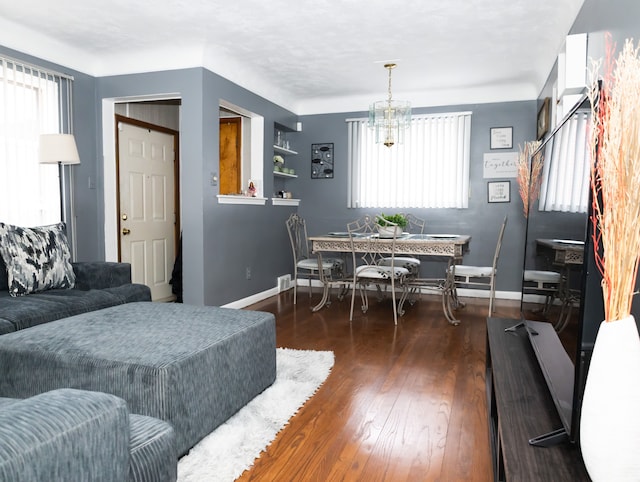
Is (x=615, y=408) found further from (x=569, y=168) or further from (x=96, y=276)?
(x=96, y=276)

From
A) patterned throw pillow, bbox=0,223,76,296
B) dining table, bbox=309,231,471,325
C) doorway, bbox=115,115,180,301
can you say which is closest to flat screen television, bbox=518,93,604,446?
dining table, bbox=309,231,471,325

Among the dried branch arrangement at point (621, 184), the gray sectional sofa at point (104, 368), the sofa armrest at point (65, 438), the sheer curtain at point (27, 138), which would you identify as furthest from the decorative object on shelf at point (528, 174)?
the sheer curtain at point (27, 138)

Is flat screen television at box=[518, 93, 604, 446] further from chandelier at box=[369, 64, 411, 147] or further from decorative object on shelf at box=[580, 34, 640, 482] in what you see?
chandelier at box=[369, 64, 411, 147]

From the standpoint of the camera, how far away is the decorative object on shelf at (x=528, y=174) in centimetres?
222

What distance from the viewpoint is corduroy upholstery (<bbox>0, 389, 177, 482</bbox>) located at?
79 cm

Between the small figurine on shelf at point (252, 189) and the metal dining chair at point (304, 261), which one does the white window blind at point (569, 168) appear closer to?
the metal dining chair at point (304, 261)

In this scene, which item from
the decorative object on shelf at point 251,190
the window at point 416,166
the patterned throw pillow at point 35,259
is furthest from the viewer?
the window at point 416,166

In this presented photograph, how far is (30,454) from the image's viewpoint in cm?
80

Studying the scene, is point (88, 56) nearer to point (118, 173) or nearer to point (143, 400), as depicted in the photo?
point (118, 173)

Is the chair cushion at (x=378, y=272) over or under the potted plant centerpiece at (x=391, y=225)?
under

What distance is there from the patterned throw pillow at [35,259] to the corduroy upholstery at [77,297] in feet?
0.21

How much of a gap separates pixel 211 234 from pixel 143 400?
2.79 m

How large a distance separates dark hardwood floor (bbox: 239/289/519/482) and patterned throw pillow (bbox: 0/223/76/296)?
1688 millimetres

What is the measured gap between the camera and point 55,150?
357 centimetres
